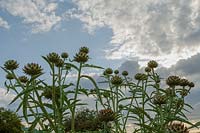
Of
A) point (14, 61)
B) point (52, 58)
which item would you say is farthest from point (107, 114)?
point (14, 61)

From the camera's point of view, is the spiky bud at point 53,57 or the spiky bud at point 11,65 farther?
the spiky bud at point 11,65

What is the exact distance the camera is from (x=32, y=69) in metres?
4.99

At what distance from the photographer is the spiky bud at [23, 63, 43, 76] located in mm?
4996

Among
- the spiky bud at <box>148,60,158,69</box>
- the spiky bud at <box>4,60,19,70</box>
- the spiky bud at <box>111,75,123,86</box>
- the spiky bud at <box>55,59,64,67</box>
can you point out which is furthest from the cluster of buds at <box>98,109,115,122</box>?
the spiky bud at <box>148,60,158,69</box>

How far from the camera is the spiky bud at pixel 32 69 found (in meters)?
5.00

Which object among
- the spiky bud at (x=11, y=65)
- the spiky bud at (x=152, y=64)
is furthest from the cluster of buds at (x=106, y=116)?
the spiky bud at (x=152, y=64)

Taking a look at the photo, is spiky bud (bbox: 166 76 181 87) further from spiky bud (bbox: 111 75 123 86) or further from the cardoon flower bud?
the cardoon flower bud

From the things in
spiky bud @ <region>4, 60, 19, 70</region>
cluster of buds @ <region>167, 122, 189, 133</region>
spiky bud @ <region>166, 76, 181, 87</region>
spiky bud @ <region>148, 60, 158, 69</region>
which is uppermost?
spiky bud @ <region>148, 60, 158, 69</region>

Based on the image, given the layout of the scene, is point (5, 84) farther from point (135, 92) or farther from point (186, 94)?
point (186, 94)

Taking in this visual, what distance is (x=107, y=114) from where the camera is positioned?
15.4 ft

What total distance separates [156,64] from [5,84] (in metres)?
4.19

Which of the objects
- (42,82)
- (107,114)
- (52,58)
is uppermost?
(52,58)

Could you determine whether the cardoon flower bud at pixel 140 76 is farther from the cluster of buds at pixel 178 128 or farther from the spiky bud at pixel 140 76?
the cluster of buds at pixel 178 128

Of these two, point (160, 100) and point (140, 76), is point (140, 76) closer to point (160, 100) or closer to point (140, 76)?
point (140, 76)
